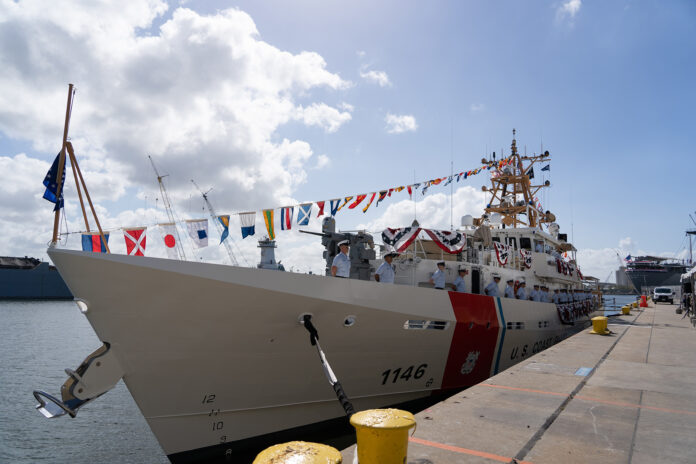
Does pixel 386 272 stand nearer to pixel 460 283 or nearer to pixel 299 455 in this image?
pixel 460 283

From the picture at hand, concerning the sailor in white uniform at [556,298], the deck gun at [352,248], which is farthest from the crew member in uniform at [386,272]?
the sailor in white uniform at [556,298]

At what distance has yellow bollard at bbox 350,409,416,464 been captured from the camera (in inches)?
103

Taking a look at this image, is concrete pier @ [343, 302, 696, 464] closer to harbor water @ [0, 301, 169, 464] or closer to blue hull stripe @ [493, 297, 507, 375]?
blue hull stripe @ [493, 297, 507, 375]

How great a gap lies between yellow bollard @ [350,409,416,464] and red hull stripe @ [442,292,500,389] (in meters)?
5.26

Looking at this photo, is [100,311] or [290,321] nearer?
[100,311]

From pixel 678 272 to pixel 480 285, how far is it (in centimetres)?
8946

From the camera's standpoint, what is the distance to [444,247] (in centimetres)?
909

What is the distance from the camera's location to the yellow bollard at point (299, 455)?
2.29m

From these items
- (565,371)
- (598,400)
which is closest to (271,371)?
(598,400)

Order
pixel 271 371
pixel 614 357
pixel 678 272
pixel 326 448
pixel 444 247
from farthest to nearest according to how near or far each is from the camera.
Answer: pixel 678 272 < pixel 444 247 < pixel 614 357 < pixel 271 371 < pixel 326 448

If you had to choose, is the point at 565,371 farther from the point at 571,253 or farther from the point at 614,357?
the point at 571,253

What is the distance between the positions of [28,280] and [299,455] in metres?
67.5

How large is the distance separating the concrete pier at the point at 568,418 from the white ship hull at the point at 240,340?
68.5 inches

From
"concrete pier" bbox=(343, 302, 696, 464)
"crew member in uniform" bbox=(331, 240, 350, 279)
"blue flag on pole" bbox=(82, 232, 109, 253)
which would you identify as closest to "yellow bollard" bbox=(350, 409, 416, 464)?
"concrete pier" bbox=(343, 302, 696, 464)
